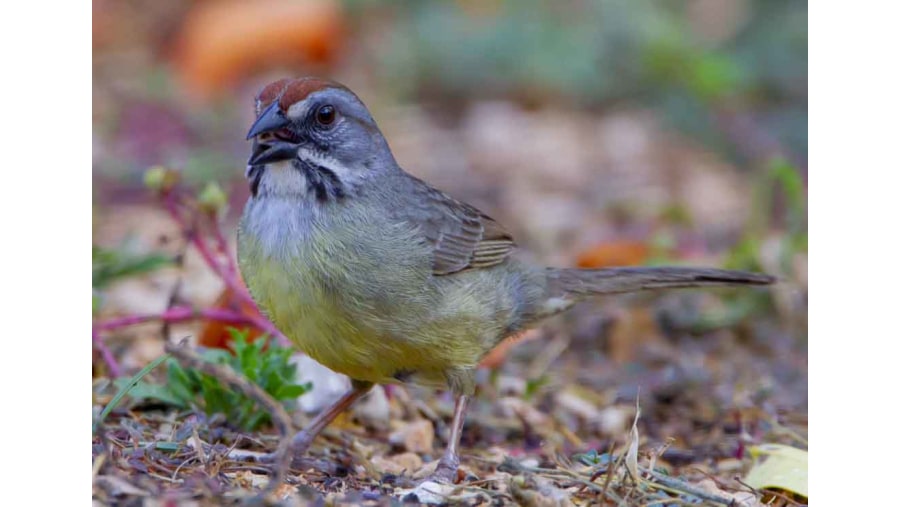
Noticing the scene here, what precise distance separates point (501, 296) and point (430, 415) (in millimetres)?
729

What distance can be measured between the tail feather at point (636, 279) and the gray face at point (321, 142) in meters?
1.23

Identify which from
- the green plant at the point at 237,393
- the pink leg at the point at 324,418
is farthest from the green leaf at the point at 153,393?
the pink leg at the point at 324,418

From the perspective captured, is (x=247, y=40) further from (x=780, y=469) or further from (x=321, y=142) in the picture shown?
(x=780, y=469)

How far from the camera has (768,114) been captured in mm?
9711

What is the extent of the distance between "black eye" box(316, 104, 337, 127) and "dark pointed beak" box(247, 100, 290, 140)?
18cm

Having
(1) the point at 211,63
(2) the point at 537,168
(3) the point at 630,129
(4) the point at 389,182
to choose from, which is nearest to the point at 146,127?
(1) the point at 211,63

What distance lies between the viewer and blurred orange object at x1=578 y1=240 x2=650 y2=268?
6.99m

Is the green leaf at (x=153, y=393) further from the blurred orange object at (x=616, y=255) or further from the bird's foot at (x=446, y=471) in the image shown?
the blurred orange object at (x=616, y=255)

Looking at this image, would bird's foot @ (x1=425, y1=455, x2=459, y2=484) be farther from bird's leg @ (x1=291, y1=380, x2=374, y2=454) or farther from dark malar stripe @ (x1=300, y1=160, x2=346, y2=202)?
dark malar stripe @ (x1=300, y1=160, x2=346, y2=202)

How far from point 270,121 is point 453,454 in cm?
143

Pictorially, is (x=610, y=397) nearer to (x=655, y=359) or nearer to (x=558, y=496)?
(x=655, y=359)

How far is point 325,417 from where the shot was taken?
16.1 feet

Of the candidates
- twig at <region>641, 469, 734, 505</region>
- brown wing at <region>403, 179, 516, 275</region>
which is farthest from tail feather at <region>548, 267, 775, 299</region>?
twig at <region>641, 469, 734, 505</region>

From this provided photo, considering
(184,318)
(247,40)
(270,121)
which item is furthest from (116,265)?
(247,40)
